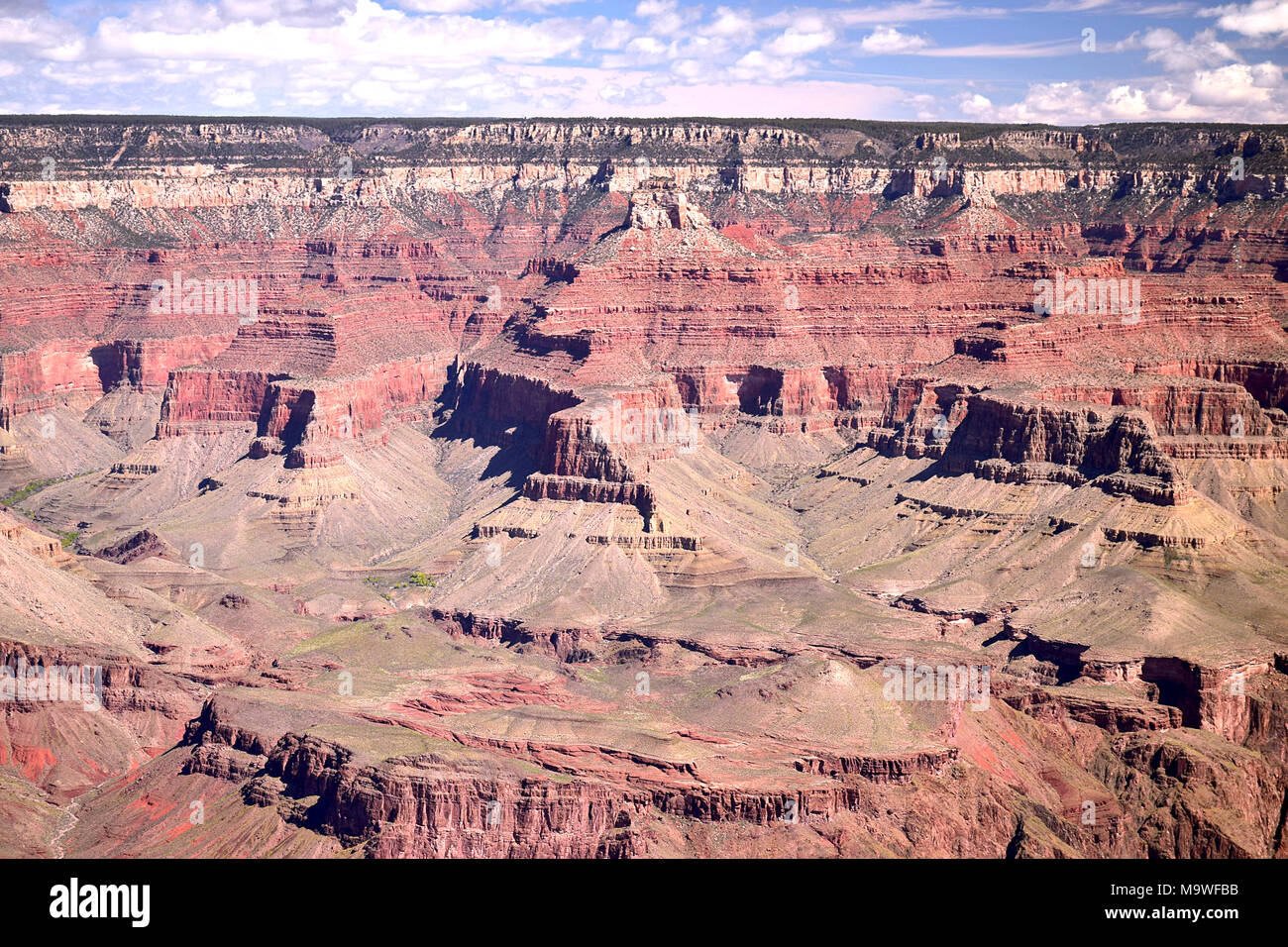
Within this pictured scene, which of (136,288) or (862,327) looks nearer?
(862,327)

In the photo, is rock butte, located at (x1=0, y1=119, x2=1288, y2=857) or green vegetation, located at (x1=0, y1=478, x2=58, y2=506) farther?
green vegetation, located at (x1=0, y1=478, x2=58, y2=506)

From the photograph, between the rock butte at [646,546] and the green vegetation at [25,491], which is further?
the green vegetation at [25,491]

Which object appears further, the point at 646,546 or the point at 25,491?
the point at 25,491

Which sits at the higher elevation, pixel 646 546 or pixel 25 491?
pixel 646 546

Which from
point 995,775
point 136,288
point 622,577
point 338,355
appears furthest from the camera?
point 136,288

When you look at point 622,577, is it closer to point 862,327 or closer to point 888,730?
point 888,730

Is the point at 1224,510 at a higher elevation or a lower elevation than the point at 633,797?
higher
